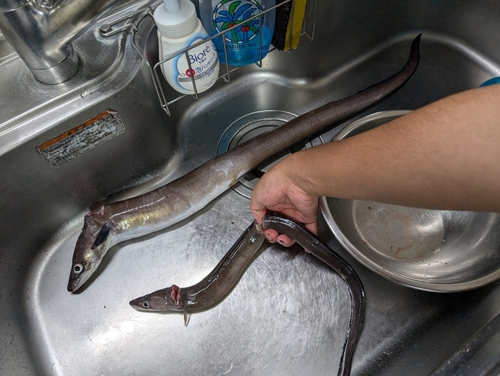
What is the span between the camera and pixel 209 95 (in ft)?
3.50

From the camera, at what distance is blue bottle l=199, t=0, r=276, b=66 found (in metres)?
0.81

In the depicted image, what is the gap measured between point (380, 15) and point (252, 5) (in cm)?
45

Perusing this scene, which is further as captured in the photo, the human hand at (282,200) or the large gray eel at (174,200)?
the large gray eel at (174,200)

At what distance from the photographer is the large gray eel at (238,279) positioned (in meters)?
0.81

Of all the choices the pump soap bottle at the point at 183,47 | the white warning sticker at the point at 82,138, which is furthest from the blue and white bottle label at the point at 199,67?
the white warning sticker at the point at 82,138

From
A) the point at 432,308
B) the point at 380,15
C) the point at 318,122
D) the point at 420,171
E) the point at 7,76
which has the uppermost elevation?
the point at 7,76

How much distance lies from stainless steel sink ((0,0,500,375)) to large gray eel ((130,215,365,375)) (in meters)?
0.03

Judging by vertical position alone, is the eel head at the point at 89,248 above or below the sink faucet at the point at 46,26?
below

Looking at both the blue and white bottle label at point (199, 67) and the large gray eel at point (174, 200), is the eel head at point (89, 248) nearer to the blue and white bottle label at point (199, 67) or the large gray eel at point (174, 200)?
the large gray eel at point (174, 200)

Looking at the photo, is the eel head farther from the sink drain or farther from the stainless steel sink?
the sink drain

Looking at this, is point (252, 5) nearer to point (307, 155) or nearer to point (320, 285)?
point (307, 155)

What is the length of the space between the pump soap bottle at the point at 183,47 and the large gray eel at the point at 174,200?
21cm

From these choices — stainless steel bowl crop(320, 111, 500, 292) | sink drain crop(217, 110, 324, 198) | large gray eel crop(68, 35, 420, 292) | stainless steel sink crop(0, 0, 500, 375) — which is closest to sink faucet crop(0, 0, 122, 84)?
stainless steel sink crop(0, 0, 500, 375)

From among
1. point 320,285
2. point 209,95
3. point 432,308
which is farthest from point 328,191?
point 209,95
